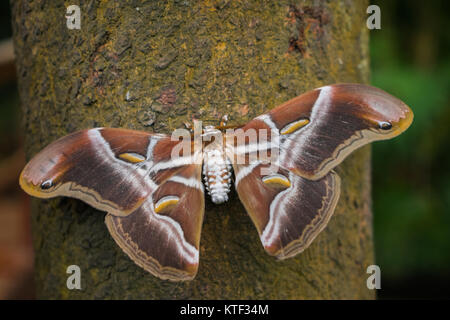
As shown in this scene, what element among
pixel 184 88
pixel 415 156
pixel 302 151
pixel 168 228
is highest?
pixel 184 88

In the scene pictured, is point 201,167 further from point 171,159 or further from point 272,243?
point 272,243

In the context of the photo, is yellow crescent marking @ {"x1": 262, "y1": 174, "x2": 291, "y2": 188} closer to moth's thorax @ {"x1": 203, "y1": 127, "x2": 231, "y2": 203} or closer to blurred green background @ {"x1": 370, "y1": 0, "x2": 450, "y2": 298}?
moth's thorax @ {"x1": 203, "y1": 127, "x2": 231, "y2": 203}

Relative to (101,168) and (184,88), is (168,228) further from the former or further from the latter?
(184,88)

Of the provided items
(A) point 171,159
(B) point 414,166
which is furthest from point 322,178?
(B) point 414,166

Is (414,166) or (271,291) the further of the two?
(414,166)

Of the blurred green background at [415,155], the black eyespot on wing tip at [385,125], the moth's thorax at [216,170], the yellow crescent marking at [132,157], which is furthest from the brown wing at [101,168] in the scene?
the blurred green background at [415,155]

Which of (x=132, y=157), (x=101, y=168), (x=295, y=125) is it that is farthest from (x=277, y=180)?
(x=101, y=168)

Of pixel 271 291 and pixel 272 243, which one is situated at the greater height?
pixel 272 243
